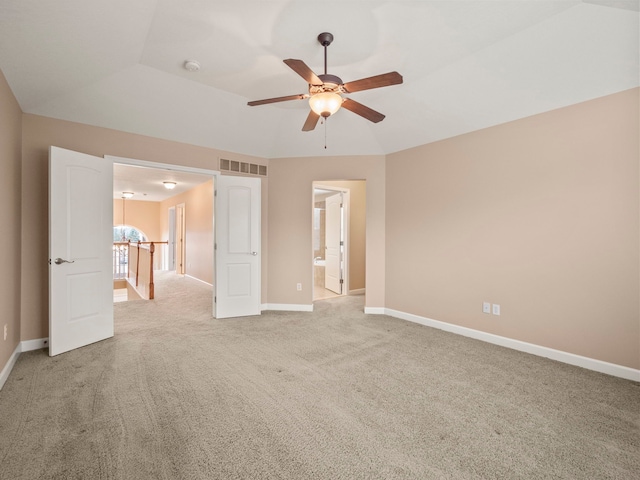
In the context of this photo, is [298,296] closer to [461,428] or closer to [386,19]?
[461,428]

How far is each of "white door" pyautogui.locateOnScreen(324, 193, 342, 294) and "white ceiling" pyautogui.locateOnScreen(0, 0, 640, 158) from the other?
2.74m

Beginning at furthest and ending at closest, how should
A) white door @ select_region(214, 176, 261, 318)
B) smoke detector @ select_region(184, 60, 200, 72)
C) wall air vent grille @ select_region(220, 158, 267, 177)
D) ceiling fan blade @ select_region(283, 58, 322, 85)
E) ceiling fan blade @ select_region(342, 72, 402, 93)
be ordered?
wall air vent grille @ select_region(220, 158, 267, 177) < white door @ select_region(214, 176, 261, 318) < smoke detector @ select_region(184, 60, 200, 72) < ceiling fan blade @ select_region(342, 72, 402, 93) < ceiling fan blade @ select_region(283, 58, 322, 85)

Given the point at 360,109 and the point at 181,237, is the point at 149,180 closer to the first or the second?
the point at 181,237

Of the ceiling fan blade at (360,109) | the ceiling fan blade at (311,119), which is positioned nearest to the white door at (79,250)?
the ceiling fan blade at (311,119)

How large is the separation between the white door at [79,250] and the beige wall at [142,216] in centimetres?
874

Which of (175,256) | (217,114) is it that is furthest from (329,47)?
(175,256)

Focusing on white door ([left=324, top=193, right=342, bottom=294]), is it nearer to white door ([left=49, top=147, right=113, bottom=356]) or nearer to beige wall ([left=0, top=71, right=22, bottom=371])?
white door ([left=49, top=147, right=113, bottom=356])

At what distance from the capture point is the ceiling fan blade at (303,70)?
1.94 metres

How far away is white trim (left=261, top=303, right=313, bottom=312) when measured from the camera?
16.2 ft

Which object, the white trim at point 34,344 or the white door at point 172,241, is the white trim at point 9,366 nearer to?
the white trim at point 34,344

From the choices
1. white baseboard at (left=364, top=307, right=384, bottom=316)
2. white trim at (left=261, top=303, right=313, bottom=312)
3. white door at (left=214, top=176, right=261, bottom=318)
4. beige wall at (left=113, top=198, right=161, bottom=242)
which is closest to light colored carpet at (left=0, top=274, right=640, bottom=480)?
white door at (left=214, top=176, right=261, bottom=318)

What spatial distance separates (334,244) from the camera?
6.63m

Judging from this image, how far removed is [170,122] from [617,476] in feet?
16.2

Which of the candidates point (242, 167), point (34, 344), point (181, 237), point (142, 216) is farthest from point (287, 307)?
point (142, 216)
